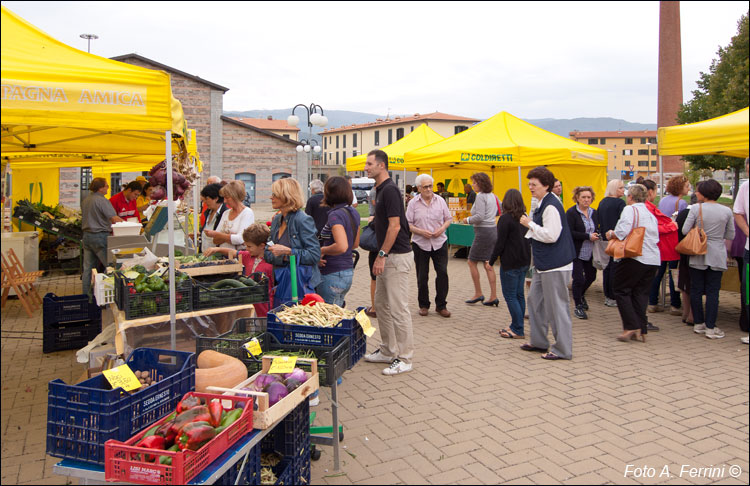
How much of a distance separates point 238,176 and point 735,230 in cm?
3658

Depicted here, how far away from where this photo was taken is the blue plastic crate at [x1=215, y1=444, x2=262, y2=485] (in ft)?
8.38

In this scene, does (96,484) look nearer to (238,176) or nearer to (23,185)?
(23,185)

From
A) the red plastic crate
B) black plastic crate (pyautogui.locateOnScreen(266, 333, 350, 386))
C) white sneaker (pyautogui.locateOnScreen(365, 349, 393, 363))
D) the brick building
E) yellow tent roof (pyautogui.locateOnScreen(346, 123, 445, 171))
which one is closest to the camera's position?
the red plastic crate

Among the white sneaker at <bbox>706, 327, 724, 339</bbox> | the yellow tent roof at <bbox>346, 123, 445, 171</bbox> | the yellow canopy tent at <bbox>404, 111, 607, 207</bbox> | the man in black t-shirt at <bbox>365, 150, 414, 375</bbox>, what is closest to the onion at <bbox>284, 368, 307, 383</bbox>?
the man in black t-shirt at <bbox>365, 150, 414, 375</bbox>

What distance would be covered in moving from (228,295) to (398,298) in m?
1.56

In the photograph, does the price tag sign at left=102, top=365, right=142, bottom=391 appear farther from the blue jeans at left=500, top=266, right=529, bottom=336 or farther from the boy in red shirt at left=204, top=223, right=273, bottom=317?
the blue jeans at left=500, top=266, right=529, bottom=336

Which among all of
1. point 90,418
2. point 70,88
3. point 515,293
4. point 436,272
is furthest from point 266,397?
point 436,272

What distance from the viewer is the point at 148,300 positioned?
4.09 m

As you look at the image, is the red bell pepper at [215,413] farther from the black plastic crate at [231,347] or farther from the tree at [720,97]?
the tree at [720,97]

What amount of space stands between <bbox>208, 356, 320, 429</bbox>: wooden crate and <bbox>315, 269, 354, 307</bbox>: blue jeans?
188 cm

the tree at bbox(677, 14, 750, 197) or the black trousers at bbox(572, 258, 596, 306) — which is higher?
the tree at bbox(677, 14, 750, 197)

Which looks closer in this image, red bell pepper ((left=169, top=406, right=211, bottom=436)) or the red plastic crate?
the red plastic crate

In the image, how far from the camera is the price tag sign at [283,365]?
10.2 feet

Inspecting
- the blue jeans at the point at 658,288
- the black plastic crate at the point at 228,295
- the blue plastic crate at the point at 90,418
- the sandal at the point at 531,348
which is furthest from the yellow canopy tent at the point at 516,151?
the blue plastic crate at the point at 90,418
